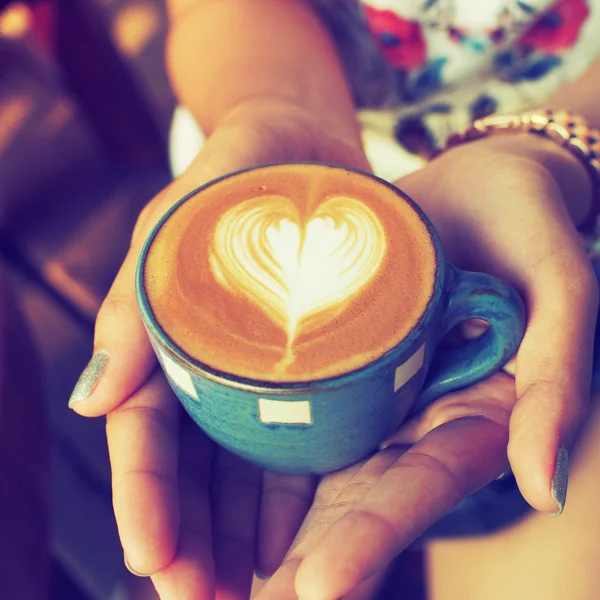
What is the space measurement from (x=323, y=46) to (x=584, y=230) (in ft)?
2.11

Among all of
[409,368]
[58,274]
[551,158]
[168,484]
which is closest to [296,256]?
[409,368]

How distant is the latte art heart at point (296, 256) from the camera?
2.23 feet

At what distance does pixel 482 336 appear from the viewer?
29.7 inches

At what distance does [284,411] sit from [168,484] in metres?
0.19

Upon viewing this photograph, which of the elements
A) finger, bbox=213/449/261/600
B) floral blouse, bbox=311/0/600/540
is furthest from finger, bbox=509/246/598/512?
floral blouse, bbox=311/0/600/540

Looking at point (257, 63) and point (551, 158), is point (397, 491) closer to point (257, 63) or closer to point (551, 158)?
point (551, 158)

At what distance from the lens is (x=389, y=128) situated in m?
1.31

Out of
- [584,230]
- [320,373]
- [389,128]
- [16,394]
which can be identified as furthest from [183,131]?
[320,373]

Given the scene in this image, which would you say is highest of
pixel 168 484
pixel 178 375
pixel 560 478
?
pixel 178 375

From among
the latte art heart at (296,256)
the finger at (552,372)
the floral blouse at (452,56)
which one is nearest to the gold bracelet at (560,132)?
the floral blouse at (452,56)

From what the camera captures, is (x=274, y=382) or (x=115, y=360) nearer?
(x=274, y=382)

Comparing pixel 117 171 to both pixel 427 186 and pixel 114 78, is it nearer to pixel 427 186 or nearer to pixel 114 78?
pixel 114 78

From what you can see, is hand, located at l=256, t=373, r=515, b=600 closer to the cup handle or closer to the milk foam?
the cup handle

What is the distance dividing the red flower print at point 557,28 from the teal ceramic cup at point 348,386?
0.62 m
